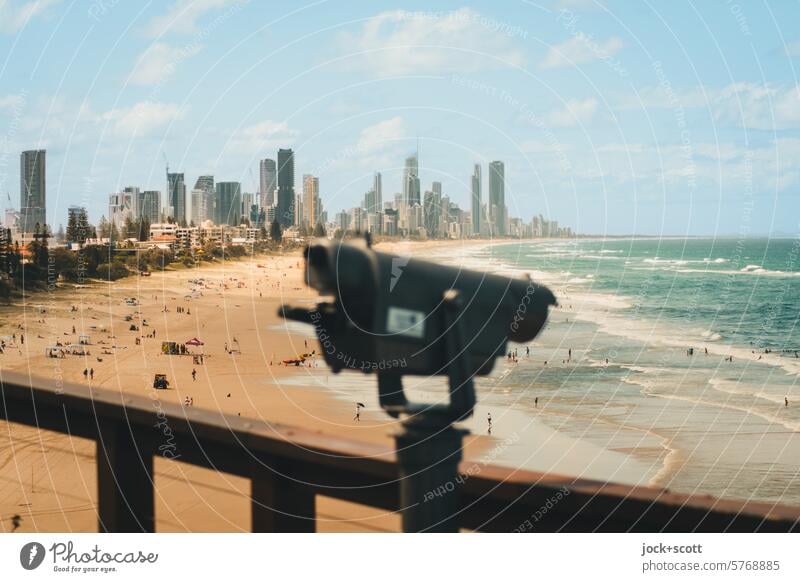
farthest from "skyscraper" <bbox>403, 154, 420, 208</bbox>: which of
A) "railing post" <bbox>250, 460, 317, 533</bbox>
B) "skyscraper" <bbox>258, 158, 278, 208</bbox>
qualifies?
"railing post" <bbox>250, 460, 317, 533</bbox>

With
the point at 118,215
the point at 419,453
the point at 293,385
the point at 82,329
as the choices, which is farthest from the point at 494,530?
the point at 82,329

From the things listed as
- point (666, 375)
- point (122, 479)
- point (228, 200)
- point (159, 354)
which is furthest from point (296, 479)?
point (666, 375)

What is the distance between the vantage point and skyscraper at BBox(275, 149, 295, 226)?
274 cm

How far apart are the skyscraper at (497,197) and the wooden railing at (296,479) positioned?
1.62 meters

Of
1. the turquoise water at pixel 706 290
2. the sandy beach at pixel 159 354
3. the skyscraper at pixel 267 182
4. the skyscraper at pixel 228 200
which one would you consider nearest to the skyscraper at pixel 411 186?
the skyscraper at pixel 267 182

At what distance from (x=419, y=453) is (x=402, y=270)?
28 centimetres

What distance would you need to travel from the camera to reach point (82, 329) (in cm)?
1010

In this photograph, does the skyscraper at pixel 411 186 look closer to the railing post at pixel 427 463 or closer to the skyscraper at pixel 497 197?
the skyscraper at pixel 497 197

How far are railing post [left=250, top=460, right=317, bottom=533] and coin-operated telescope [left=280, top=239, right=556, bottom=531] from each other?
0.54 ft

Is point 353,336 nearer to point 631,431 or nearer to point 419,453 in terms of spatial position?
point 419,453

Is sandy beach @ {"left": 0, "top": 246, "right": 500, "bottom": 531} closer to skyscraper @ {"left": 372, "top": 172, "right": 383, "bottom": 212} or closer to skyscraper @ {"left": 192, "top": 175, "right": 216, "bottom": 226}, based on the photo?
skyscraper @ {"left": 192, "top": 175, "right": 216, "bottom": 226}

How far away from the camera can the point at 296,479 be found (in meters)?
1.33

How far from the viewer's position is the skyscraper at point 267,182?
9.81 feet

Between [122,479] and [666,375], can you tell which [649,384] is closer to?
[666,375]
